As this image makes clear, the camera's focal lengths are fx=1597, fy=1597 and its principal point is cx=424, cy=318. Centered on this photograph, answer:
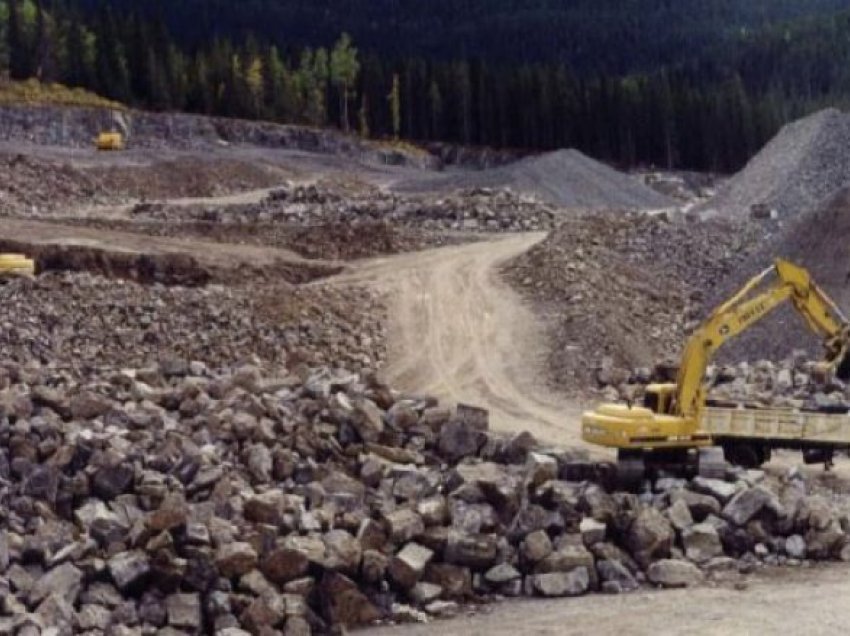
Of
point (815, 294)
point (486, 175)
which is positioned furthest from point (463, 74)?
point (815, 294)

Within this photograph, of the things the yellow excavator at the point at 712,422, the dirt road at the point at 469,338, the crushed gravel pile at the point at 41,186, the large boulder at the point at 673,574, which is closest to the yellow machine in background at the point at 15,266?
the dirt road at the point at 469,338

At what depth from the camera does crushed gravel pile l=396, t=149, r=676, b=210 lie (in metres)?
44.3

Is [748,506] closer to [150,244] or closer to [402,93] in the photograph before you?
[150,244]

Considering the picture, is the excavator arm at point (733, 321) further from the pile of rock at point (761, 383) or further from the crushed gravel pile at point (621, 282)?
the crushed gravel pile at point (621, 282)

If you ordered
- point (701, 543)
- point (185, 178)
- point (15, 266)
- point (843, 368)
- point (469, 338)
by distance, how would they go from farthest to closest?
1. point (185, 178)
2. point (15, 266)
3. point (469, 338)
4. point (843, 368)
5. point (701, 543)

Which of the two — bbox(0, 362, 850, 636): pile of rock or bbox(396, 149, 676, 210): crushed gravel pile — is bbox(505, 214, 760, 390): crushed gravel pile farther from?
bbox(396, 149, 676, 210): crushed gravel pile

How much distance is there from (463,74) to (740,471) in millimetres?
61783

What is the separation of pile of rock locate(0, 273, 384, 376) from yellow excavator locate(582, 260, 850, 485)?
8139mm

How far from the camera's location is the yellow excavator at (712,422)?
17.2 m

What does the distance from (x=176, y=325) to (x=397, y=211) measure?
45.6ft

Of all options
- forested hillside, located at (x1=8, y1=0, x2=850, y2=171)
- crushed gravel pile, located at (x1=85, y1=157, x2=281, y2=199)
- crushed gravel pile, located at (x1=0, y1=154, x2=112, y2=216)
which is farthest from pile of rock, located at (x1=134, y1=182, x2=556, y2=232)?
forested hillside, located at (x1=8, y1=0, x2=850, y2=171)

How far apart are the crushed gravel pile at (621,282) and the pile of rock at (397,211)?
114 inches

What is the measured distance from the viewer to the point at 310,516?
15.1 meters

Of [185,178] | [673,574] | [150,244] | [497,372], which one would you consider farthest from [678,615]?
[185,178]
